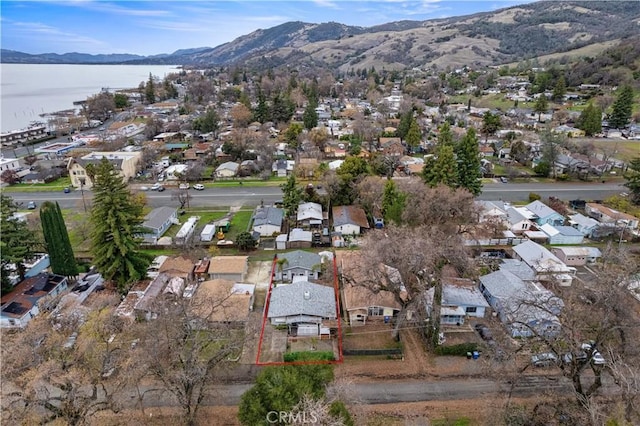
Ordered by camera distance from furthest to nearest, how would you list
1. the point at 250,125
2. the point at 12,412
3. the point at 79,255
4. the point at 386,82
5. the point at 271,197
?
the point at 386,82 < the point at 250,125 < the point at 271,197 < the point at 79,255 < the point at 12,412

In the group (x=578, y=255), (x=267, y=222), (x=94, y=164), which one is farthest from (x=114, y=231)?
(x=578, y=255)

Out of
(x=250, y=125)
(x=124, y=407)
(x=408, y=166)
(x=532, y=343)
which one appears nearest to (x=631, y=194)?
(x=408, y=166)

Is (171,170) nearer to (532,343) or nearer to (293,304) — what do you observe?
(293,304)

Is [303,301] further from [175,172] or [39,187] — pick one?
[39,187]

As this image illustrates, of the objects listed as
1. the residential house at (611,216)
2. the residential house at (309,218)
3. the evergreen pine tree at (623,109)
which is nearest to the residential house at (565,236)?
the residential house at (611,216)

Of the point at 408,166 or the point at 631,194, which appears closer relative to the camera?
the point at 631,194

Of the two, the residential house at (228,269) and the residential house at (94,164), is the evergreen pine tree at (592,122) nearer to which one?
the residential house at (228,269)
